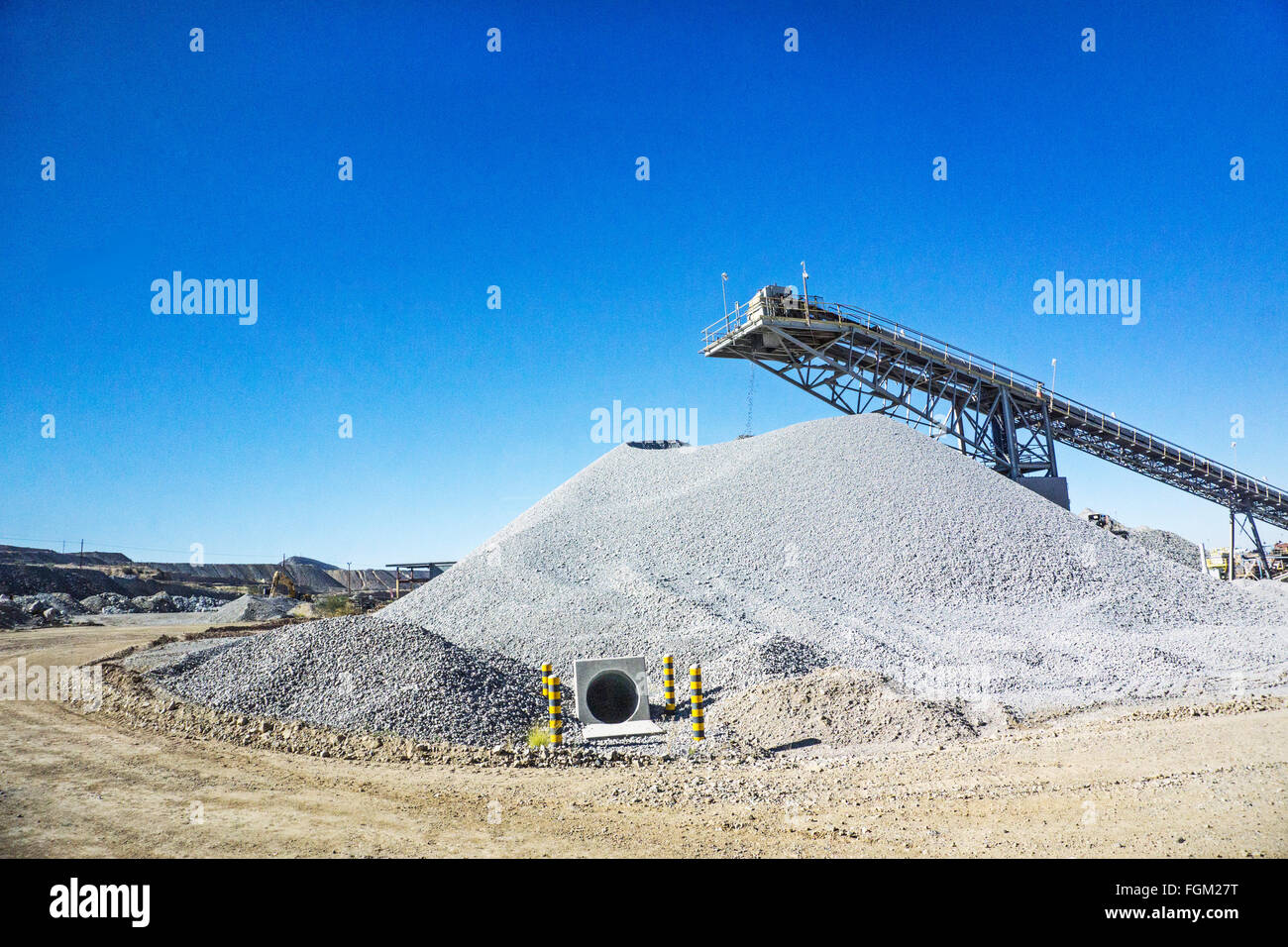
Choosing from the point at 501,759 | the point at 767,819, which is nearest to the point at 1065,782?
the point at 767,819

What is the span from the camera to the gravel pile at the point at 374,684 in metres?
9.73

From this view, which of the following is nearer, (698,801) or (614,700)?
(698,801)

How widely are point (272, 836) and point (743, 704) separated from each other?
6492 mm

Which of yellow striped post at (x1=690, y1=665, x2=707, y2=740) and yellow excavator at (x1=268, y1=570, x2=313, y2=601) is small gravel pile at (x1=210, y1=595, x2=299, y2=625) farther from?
yellow striped post at (x1=690, y1=665, x2=707, y2=740)

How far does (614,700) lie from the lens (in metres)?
11.4

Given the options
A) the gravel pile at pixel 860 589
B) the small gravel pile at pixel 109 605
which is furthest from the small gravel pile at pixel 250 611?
the gravel pile at pixel 860 589

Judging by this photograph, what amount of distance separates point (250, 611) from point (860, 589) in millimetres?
27888

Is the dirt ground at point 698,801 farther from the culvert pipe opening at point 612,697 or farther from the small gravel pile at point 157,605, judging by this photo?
the small gravel pile at point 157,605

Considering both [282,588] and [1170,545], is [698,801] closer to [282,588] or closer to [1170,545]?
[1170,545]

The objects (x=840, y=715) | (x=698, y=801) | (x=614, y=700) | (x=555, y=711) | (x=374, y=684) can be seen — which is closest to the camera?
(x=698, y=801)

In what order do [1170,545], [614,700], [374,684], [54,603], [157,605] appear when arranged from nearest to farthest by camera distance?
[374,684] < [614,700] < [1170,545] < [54,603] < [157,605]

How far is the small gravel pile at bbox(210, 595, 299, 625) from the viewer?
3269cm

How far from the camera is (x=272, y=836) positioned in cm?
582

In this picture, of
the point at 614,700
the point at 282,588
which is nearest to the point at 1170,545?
the point at 614,700
